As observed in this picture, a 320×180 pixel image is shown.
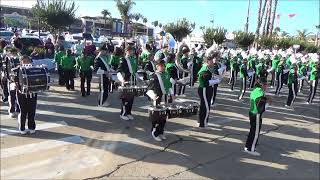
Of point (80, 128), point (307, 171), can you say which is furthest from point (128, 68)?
point (307, 171)

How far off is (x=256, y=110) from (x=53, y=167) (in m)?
4.09

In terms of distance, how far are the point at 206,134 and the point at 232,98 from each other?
677cm

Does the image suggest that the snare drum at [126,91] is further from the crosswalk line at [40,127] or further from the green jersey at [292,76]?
the green jersey at [292,76]

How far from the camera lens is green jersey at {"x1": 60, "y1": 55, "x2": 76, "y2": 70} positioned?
1465 centimetres

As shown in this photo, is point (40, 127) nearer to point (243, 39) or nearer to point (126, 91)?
point (126, 91)

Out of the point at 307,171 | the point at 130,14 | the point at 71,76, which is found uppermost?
the point at 130,14

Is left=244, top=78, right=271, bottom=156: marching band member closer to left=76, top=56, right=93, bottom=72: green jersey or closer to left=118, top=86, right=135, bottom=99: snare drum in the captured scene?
left=118, top=86, right=135, bottom=99: snare drum

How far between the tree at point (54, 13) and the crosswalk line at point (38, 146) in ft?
55.6

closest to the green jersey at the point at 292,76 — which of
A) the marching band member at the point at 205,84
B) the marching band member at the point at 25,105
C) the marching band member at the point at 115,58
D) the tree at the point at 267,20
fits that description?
the marching band member at the point at 205,84

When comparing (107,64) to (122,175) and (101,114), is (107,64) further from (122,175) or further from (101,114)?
(122,175)

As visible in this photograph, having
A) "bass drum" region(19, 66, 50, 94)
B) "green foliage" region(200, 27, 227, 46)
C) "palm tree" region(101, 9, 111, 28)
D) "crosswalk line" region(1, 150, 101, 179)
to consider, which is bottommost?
"crosswalk line" region(1, 150, 101, 179)

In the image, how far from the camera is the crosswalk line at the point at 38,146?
7.30 metres

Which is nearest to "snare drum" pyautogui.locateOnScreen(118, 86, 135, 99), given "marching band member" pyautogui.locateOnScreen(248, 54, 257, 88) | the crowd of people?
the crowd of people

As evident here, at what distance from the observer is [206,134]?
967 centimetres
